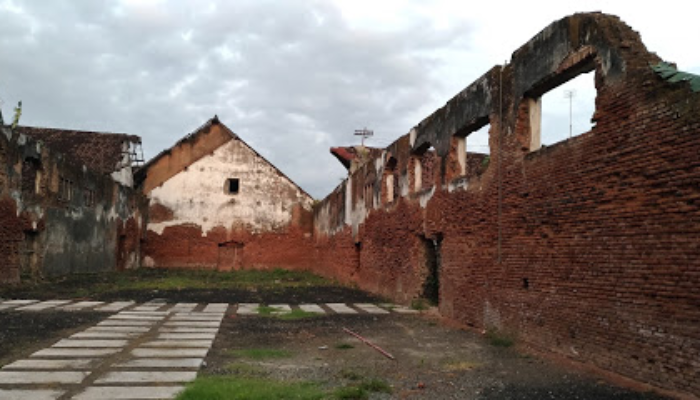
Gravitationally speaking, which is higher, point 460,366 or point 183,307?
point 460,366

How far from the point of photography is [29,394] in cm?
472

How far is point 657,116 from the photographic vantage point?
5578mm

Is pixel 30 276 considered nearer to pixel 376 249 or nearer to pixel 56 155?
pixel 56 155

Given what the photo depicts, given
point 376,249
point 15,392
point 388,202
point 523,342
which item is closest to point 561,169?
point 523,342

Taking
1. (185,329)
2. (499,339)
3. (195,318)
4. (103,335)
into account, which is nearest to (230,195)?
(195,318)

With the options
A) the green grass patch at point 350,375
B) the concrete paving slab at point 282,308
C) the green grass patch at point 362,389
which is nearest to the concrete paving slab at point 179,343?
the green grass patch at point 350,375

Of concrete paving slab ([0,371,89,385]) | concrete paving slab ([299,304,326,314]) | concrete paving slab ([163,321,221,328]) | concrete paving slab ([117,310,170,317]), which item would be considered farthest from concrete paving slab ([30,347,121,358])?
concrete paving slab ([299,304,326,314])

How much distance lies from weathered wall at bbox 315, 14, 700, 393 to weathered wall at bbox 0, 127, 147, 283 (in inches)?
455

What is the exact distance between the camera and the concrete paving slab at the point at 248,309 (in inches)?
448

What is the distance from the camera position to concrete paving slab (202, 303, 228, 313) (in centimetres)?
1160

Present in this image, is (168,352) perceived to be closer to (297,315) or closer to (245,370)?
(245,370)

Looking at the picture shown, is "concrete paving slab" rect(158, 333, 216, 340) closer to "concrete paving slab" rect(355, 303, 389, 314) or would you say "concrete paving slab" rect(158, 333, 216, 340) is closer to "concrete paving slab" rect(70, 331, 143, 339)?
"concrete paving slab" rect(70, 331, 143, 339)

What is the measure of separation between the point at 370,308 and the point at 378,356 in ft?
18.6

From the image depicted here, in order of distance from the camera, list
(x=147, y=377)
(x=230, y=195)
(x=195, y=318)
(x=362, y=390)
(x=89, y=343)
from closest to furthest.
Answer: (x=362, y=390)
(x=147, y=377)
(x=89, y=343)
(x=195, y=318)
(x=230, y=195)
